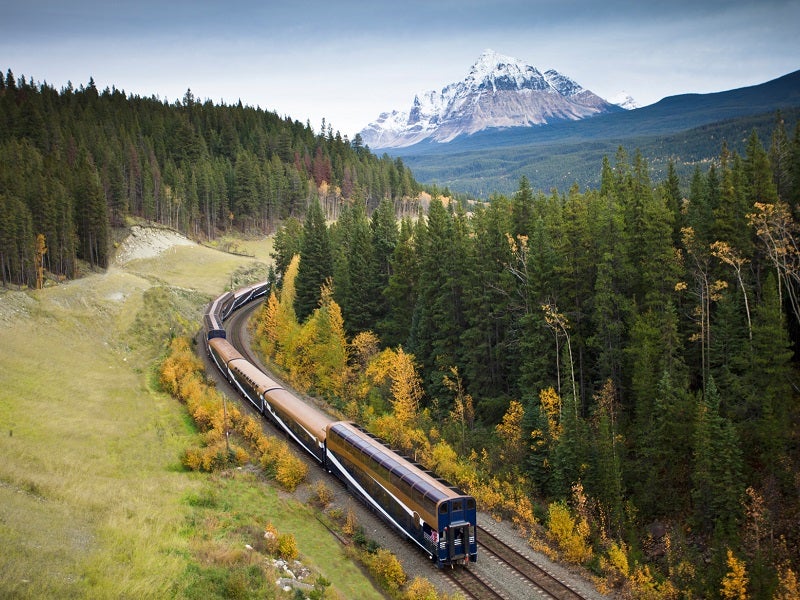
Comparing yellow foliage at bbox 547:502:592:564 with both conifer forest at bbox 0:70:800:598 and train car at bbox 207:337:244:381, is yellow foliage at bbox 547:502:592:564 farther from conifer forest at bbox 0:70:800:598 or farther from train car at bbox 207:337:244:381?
train car at bbox 207:337:244:381

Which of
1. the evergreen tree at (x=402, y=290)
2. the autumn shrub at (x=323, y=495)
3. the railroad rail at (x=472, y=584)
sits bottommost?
the autumn shrub at (x=323, y=495)

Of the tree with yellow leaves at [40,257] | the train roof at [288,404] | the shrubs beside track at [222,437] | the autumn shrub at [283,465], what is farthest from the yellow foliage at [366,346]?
the tree with yellow leaves at [40,257]

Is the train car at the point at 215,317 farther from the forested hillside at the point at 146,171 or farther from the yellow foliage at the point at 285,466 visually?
the yellow foliage at the point at 285,466

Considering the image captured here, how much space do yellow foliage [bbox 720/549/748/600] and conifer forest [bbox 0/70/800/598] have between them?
0.79 feet

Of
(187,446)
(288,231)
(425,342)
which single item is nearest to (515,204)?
(425,342)

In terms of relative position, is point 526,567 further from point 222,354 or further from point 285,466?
point 222,354

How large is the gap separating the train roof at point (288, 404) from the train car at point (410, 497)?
13.4 feet

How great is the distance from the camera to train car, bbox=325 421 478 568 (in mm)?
28656

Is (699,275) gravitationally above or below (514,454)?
above

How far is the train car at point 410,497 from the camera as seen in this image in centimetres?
2866

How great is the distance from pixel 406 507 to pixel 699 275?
2299 centimetres

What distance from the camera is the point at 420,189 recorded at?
17925 centimetres

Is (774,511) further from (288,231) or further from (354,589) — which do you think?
(288,231)

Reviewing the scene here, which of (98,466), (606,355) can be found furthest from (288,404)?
(606,355)
